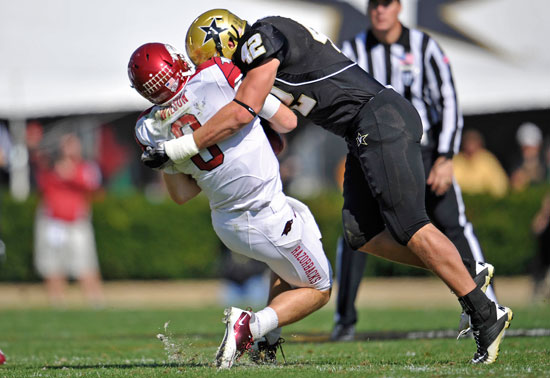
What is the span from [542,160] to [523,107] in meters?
1.37

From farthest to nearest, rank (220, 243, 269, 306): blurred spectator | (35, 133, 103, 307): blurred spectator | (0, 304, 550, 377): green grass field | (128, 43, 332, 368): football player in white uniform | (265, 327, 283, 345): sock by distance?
(35, 133, 103, 307): blurred spectator < (220, 243, 269, 306): blurred spectator < (265, 327, 283, 345): sock < (128, 43, 332, 368): football player in white uniform < (0, 304, 550, 377): green grass field

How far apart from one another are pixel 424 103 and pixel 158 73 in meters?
2.59

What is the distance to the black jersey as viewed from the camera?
16.0 feet

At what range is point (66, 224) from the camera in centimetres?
1374

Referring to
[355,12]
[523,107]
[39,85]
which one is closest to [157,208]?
[39,85]

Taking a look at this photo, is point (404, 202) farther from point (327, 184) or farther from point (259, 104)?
point (327, 184)

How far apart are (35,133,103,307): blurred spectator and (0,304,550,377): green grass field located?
3128 millimetres

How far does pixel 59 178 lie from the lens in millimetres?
13602

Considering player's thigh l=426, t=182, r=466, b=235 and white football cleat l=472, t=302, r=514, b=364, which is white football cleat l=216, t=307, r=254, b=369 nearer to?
white football cleat l=472, t=302, r=514, b=364

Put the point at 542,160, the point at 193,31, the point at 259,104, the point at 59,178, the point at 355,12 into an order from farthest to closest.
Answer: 1. the point at 542,160
2. the point at 355,12
3. the point at 59,178
4. the point at 193,31
5. the point at 259,104

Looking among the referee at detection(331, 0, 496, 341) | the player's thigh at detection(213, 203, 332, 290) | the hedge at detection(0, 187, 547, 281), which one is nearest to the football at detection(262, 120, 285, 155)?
the player's thigh at detection(213, 203, 332, 290)

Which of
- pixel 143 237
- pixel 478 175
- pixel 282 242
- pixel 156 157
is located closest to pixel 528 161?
pixel 478 175

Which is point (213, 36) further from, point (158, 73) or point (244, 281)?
point (244, 281)

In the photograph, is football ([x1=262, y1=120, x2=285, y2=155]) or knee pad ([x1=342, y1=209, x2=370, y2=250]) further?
knee pad ([x1=342, y1=209, x2=370, y2=250])
